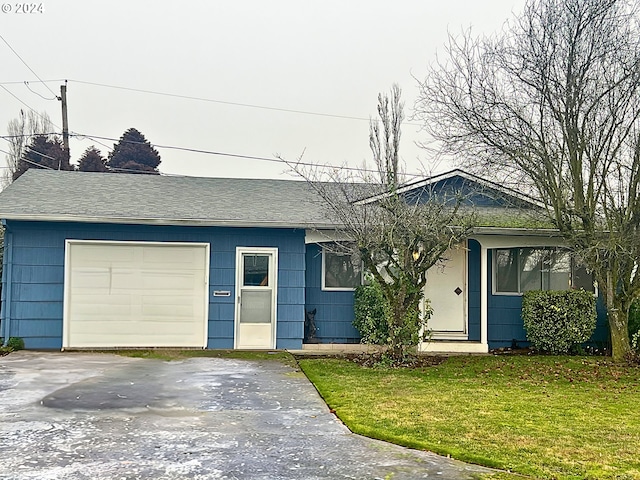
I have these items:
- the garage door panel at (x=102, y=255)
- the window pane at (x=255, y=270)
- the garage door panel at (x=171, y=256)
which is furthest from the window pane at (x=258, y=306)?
the garage door panel at (x=102, y=255)

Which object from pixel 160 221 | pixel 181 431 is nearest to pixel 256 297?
pixel 160 221

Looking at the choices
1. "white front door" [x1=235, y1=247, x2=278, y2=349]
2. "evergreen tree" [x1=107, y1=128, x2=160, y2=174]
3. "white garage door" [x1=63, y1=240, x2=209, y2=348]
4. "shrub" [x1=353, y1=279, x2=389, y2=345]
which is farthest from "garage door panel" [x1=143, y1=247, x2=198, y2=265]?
"evergreen tree" [x1=107, y1=128, x2=160, y2=174]

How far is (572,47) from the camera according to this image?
10.8 m

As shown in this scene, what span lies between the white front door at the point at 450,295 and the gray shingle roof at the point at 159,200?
2.77 metres

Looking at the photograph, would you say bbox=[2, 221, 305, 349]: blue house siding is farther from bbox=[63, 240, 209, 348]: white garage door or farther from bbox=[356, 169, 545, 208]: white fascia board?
bbox=[356, 169, 545, 208]: white fascia board

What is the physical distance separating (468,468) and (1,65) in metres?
21.5

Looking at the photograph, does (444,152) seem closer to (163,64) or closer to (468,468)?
(468,468)

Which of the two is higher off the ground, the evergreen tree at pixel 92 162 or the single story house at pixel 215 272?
the evergreen tree at pixel 92 162

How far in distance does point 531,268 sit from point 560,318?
56.5 inches

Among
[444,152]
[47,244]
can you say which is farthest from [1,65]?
[444,152]

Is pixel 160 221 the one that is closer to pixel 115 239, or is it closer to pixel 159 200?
pixel 115 239

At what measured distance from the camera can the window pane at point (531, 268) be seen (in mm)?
13422

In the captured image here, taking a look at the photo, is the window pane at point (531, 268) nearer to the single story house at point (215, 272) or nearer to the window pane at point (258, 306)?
the single story house at point (215, 272)

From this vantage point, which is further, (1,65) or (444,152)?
(1,65)
